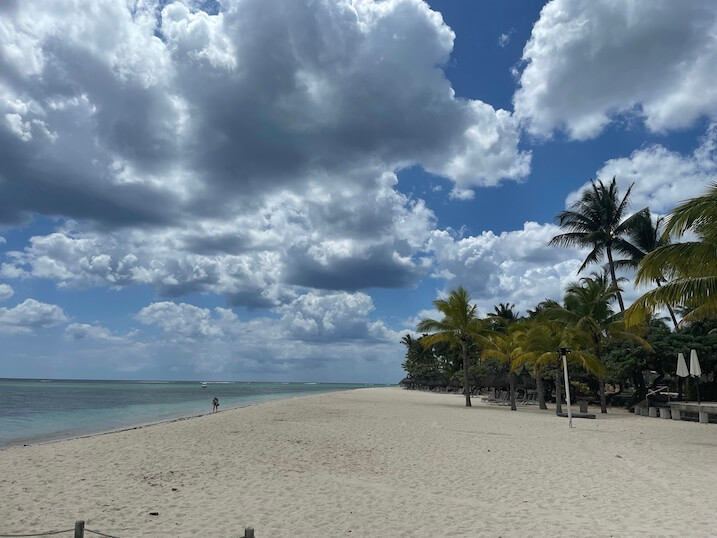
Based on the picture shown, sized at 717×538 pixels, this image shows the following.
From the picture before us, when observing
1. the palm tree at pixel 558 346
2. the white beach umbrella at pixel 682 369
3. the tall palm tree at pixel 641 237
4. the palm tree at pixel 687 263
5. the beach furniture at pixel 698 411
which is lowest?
the beach furniture at pixel 698 411

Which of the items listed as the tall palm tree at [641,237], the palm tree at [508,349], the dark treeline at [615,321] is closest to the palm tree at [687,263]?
the dark treeline at [615,321]

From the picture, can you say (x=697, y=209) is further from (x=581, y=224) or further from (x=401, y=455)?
(x=581, y=224)

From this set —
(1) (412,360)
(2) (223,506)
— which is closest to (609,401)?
(2) (223,506)

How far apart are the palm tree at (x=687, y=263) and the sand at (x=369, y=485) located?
362 cm

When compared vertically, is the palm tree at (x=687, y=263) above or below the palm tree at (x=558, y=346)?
above

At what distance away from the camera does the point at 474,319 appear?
87.2 feet

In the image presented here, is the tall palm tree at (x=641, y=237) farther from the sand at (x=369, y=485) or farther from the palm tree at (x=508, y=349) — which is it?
the sand at (x=369, y=485)

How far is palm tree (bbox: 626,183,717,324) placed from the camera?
11.3 meters

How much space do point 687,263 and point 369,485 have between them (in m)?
9.53

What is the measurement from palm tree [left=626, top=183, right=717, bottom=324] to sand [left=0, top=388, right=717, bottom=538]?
3615 mm

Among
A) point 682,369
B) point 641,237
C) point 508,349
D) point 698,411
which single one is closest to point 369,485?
point 698,411

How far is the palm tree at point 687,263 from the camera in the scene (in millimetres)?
11297

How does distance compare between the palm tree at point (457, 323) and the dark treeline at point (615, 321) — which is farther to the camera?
the palm tree at point (457, 323)

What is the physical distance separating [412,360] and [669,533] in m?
66.6
